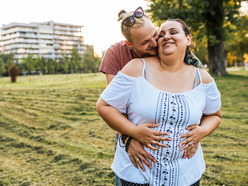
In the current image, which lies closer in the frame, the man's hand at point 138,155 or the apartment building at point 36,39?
Answer: the man's hand at point 138,155

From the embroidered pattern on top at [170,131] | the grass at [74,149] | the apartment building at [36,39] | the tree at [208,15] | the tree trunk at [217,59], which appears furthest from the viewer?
the apartment building at [36,39]

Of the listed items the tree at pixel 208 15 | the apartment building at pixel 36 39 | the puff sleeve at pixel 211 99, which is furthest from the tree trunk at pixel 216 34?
the apartment building at pixel 36 39

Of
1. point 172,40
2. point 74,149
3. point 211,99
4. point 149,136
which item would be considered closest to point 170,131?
point 149,136

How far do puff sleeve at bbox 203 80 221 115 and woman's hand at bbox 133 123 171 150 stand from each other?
1.34ft

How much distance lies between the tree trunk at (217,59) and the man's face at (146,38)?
18937 mm

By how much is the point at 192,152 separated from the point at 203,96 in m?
0.41

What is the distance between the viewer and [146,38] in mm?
1706

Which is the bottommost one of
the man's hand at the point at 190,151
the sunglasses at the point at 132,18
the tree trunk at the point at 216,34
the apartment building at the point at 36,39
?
the man's hand at the point at 190,151

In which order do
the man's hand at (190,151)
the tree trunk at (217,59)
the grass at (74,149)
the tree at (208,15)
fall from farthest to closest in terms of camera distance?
1. the tree trunk at (217,59)
2. the tree at (208,15)
3. the grass at (74,149)
4. the man's hand at (190,151)

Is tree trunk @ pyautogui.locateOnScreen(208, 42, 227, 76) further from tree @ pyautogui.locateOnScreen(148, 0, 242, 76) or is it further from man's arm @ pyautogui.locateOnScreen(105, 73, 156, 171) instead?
man's arm @ pyautogui.locateOnScreen(105, 73, 156, 171)

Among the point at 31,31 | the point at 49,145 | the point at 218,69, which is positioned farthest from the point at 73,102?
the point at 31,31

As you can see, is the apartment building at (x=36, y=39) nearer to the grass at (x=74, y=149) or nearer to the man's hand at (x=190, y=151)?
the grass at (x=74, y=149)

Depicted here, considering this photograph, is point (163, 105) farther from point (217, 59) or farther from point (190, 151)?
point (217, 59)

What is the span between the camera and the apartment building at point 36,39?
94.7 meters
